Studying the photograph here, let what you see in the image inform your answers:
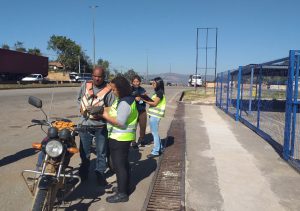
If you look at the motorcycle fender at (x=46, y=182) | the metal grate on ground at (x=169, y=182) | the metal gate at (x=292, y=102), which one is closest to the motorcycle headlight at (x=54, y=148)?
the motorcycle fender at (x=46, y=182)

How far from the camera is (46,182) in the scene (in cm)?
392

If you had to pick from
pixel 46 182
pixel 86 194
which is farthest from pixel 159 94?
pixel 46 182

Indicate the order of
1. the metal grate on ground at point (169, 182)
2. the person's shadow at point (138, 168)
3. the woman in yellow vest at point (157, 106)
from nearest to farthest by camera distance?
the metal grate on ground at point (169, 182) → the person's shadow at point (138, 168) → the woman in yellow vest at point (157, 106)

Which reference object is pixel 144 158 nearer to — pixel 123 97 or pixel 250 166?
pixel 250 166

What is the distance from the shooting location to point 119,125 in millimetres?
4891

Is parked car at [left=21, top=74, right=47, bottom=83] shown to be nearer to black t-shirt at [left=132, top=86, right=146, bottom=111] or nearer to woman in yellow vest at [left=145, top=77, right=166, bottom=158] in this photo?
black t-shirt at [left=132, top=86, right=146, bottom=111]

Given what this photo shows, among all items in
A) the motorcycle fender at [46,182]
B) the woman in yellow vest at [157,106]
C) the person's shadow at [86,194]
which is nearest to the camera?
the motorcycle fender at [46,182]

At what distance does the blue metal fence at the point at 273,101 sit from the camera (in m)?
7.38

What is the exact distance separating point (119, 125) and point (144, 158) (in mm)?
2932

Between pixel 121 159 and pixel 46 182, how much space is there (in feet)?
4.46

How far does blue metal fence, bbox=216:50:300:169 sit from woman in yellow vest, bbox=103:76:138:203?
11.1ft

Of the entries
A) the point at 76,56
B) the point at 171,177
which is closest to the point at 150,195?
the point at 171,177

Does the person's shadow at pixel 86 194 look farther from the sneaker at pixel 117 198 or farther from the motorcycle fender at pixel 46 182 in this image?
the motorcycle fender at pixel 46 182

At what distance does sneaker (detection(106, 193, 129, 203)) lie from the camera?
16.6 feet
